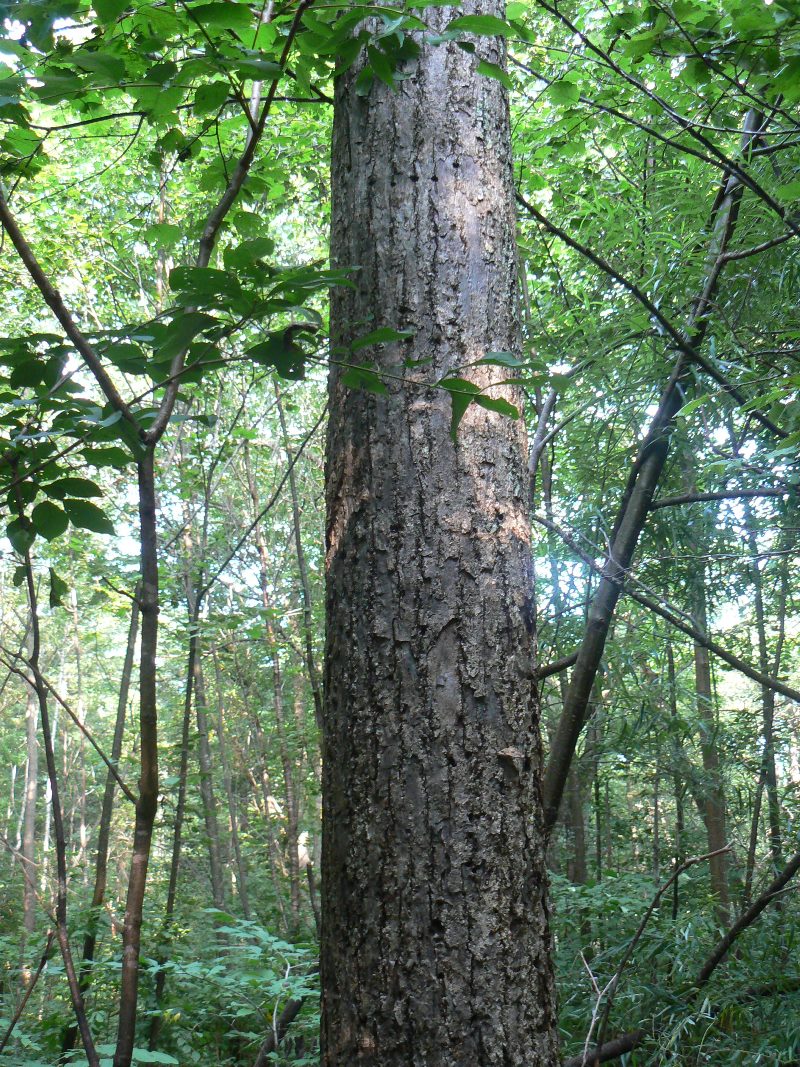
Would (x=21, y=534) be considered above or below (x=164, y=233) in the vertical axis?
below

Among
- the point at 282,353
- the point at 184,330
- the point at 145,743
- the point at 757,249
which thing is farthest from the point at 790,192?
the point at 145,743

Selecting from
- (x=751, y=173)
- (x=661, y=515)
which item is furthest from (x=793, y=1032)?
(x=751, y=173)

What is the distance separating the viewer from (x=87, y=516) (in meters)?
1.09

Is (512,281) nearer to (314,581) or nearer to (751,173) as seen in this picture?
(751,173)

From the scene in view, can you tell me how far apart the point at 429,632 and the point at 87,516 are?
0.51 metres

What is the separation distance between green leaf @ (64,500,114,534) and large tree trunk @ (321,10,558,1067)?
0.34 m

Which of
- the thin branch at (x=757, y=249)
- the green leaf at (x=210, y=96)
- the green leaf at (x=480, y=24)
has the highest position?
the thin branch at (x=757, y=249)

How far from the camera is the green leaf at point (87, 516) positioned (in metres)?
1.09

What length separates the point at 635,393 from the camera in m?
2.79

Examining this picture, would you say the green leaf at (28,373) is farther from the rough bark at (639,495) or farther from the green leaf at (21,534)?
the rough bark at (639,495)

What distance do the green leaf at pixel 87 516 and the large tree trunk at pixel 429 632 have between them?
0.34 metres

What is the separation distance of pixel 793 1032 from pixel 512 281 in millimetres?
2417

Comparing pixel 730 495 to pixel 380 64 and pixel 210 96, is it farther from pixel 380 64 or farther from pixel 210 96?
pixel 210 96

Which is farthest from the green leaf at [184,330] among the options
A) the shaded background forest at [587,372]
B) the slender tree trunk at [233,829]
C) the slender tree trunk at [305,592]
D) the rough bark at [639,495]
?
the slender tree trunk at [233,829]
